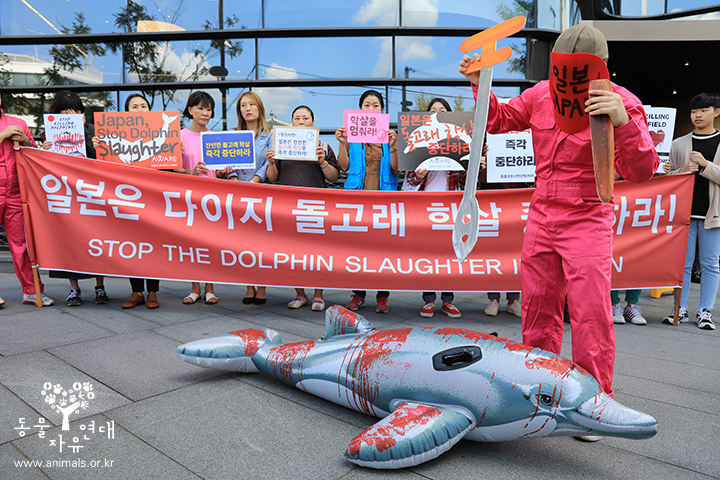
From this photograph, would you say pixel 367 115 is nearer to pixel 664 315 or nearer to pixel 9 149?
pixel 9 149

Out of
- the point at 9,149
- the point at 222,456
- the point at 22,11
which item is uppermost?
the point at 22,11

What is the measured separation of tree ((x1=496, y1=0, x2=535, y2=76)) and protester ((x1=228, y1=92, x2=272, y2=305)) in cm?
419

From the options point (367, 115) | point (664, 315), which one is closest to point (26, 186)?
point (367, 115)

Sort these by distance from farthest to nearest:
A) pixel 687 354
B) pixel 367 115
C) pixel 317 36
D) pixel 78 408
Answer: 1. pixel 317 36
2. pixel 367 115
3. pixel 687 354
4. pixel 78 408

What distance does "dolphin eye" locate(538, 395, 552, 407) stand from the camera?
1.71 m

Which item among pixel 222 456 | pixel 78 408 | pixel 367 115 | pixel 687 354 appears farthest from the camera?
pixel 367 115

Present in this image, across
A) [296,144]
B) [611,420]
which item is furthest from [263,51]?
[611,420]

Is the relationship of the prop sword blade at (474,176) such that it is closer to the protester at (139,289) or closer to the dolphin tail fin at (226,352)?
the dolphin tail fin at (226,352)

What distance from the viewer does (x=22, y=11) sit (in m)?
7.07

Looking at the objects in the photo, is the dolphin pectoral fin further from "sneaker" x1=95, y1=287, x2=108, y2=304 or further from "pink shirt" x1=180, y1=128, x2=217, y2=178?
"sneaker" x1=95, y1=287, x2=108, y2=304

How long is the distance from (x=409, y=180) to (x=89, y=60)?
5.93m

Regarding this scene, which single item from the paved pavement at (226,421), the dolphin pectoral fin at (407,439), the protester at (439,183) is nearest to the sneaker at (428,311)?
the protester at (439,183)

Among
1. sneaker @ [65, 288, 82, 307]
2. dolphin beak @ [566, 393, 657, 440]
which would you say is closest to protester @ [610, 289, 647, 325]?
dolphin beak @ [566, 393, 657, 440]

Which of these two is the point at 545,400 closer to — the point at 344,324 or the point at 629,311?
the point at 344,324
